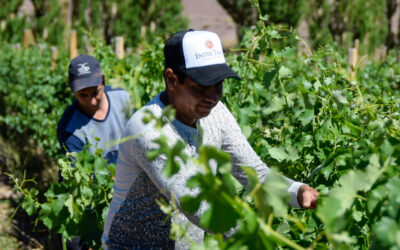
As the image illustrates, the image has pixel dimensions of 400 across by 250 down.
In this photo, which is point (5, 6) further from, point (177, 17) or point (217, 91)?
point (217, 91)

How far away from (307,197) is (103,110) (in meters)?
1.90

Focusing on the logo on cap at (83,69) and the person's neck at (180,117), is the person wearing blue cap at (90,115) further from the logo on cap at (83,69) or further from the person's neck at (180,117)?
the person's neck at (180,117)

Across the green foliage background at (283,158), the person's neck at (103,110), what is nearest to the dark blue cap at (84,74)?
the person's neck at (103,110)

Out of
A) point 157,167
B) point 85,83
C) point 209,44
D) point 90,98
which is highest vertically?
point 209,44

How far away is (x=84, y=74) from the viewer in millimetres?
3289

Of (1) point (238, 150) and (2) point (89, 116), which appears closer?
(1) point (238, 150)

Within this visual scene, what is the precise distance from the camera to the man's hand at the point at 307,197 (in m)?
1.76

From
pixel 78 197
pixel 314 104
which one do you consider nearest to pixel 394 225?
pixel 314 104

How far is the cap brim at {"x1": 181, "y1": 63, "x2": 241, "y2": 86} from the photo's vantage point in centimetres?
168

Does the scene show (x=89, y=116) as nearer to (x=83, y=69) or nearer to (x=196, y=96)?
(x=83, y=69)

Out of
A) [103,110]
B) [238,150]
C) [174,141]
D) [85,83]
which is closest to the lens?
[174,141]

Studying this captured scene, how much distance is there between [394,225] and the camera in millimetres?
1020

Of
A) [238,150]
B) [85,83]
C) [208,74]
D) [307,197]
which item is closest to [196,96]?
[208,74]

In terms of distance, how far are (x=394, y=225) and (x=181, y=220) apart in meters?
1.02
